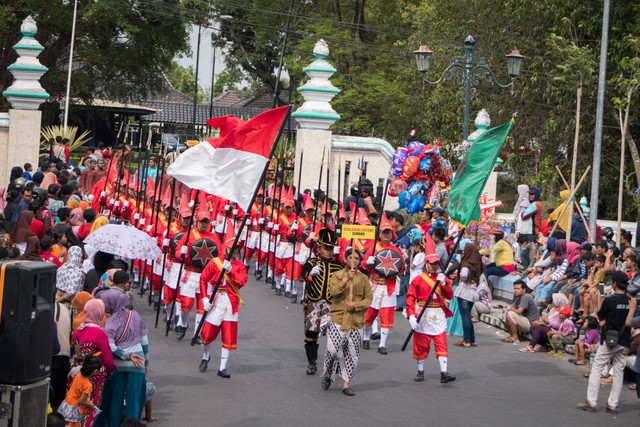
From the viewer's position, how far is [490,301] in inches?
698

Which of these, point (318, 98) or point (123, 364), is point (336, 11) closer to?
point (318, 98)

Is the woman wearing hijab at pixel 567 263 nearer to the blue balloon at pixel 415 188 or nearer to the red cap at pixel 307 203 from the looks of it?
the red cap at pixel 307 203

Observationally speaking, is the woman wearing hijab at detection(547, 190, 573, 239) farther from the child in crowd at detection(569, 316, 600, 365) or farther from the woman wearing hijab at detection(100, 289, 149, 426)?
the woman wearing hijab at detection(100, 289, 149, 426)

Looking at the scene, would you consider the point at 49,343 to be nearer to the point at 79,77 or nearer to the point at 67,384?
the point at 67,384

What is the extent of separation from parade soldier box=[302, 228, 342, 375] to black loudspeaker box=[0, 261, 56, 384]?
6765 millimetres

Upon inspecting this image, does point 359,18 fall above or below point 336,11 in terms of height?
below

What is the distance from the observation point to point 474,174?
14.0 m

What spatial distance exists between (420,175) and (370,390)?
9.21 meters

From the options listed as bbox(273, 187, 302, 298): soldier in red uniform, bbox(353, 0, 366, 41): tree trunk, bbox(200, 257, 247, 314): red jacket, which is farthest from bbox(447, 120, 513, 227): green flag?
bbox(353, 0, 366, 41): tree trunk

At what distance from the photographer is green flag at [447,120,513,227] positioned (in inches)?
544

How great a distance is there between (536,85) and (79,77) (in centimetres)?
1494

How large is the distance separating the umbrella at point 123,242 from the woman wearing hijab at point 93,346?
2.09 meters

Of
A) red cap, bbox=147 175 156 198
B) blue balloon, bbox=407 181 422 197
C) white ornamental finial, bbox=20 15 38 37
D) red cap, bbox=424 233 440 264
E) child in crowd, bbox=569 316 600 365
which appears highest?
white ornamental finial, bbox=20 15 38 37

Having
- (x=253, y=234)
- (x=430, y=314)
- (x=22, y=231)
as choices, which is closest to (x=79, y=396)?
(x=430, y=314)
